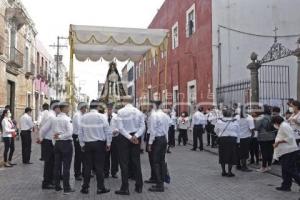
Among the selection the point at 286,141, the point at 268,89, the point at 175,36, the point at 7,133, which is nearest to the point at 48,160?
the point at 7,133

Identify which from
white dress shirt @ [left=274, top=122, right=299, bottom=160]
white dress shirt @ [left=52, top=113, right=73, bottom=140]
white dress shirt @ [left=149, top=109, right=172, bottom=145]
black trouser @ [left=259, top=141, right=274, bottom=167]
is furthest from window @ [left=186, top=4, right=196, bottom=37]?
white dress shirt @ [left=52, top=113, right=73, bottom=140]

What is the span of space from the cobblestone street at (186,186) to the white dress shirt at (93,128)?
101 centimetres

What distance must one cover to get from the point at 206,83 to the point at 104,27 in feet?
27.6

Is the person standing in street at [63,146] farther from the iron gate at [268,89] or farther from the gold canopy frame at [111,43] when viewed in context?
the iron gate at [268,89]

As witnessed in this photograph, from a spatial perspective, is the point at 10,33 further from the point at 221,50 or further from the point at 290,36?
the point at 290,36

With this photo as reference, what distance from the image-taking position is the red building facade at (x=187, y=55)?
2053 centimetres

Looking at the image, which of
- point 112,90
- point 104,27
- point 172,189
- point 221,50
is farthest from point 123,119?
point 221,50

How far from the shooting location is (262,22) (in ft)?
66.7

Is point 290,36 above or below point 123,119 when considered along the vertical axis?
above

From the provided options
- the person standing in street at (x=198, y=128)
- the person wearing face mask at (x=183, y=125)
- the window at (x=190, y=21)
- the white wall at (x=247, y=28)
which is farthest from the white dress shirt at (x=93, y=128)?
the window at (x=190, y=21)

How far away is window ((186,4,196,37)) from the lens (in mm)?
22938

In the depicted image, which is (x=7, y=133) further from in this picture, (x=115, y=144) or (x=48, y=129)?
(x=115, y=144)

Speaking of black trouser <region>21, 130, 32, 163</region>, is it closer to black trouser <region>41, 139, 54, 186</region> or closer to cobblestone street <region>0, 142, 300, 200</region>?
cobblestone street <region>0, 142, 300, 200</region>

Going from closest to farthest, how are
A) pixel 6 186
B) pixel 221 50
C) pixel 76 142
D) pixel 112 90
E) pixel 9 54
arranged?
1. pixel 6 186
2. pixel 76 142
3. pixel 112 90
4. pixel 221 50
5. pixel 9 54
